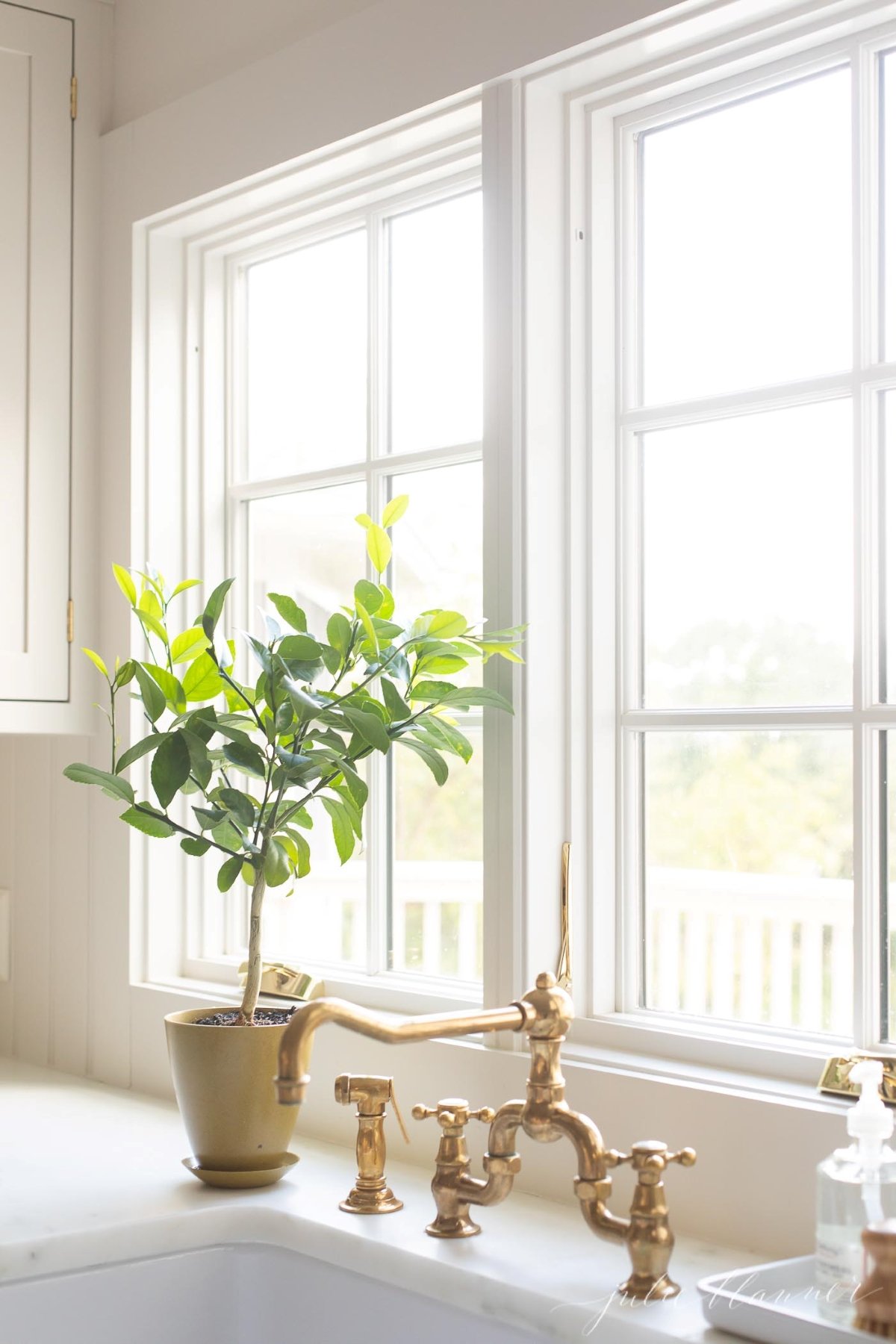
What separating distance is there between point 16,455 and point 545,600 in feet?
2.81

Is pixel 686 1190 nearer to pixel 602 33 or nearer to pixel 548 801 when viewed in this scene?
pixel 548 801

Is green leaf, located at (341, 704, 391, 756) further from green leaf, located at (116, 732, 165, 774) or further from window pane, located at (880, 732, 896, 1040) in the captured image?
window pane, located at (880, 732, 896, 1040)

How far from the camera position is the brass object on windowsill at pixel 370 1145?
141 cm

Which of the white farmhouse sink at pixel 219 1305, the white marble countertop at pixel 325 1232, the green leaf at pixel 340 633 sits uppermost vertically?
the green leaf at pixel 340 633

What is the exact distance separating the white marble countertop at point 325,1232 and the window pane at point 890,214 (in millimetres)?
892

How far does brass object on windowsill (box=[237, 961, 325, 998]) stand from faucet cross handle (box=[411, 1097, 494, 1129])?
502 mm

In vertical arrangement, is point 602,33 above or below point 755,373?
above

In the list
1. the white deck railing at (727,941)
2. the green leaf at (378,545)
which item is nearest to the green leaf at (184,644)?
the green leaf at (378,545)

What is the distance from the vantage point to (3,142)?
1.96m

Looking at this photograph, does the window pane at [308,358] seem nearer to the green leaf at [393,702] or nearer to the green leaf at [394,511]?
the green leaf at [394,511]

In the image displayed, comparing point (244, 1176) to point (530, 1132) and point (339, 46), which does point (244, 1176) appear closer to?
point (530, 1132)

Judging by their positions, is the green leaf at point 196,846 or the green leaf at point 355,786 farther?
the green leaf at point 196,846

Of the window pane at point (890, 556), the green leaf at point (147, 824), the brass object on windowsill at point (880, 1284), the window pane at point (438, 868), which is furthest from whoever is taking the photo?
the window pane at point (438, 868)

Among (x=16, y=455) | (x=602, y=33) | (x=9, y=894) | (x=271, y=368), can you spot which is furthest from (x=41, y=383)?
(x=602, y=33)
